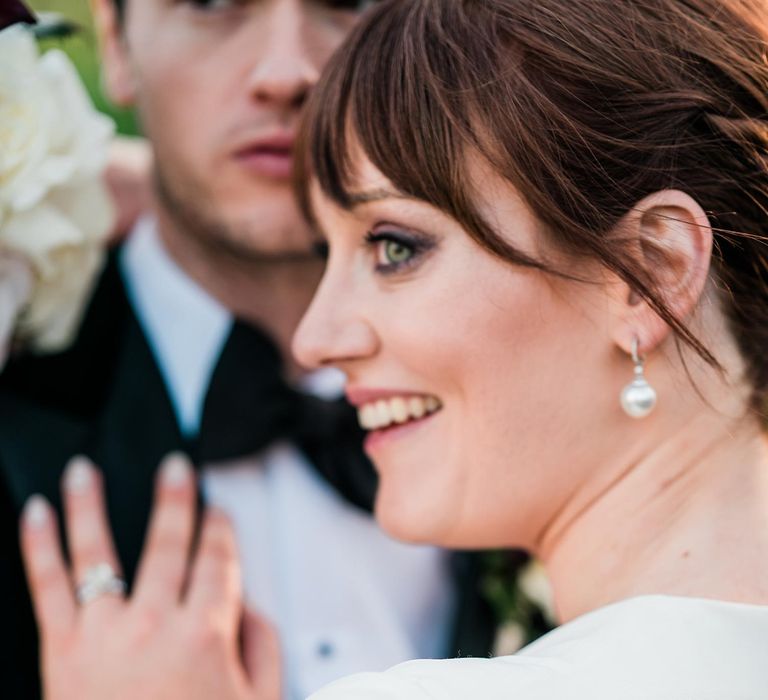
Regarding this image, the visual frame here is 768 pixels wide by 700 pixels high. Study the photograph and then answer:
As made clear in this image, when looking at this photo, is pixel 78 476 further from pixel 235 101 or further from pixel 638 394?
pixel 638 394

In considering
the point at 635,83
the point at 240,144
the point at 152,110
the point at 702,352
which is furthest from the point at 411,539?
the point at 152,110

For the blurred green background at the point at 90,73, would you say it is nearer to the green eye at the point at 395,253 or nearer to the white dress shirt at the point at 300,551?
the white dress shirt at the point at 300,551

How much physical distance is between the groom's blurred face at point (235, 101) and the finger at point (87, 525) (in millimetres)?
666

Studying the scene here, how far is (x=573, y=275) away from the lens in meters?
1.41

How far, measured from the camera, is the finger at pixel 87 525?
73.2 inches

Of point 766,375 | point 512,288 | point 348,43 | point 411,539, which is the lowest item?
point 411,539

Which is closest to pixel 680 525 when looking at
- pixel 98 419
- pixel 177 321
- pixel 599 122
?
pixel 599 122

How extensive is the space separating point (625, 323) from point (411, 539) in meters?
0.51

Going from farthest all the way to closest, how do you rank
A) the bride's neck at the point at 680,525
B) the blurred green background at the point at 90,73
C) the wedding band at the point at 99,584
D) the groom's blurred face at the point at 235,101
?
the blurred green background at the point at 90,73 < the groom's blurred face at the point at 235,101 < the wedding band at the point at 99,584 < the bride's neck at the point at 680,525

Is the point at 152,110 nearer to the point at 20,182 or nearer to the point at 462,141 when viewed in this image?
the point at 20,182

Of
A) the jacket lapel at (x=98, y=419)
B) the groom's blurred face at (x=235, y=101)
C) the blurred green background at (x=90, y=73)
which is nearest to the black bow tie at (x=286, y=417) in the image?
the jacket lapel at (x=98, y=419)

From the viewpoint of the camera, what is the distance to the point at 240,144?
7.45 ft

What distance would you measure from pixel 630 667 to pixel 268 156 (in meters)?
1.50

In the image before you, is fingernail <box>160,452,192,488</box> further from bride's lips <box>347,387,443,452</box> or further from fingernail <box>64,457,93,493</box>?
bride's lips <box>347,387,443,452</box>
